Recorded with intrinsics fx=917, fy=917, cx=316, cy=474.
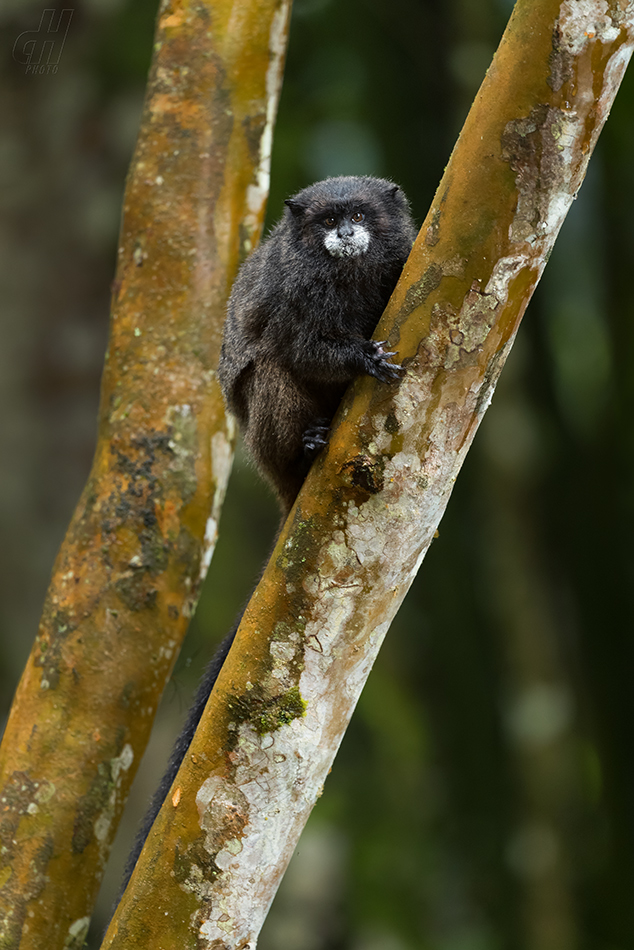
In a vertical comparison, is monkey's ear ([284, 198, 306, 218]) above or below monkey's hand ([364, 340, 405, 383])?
above

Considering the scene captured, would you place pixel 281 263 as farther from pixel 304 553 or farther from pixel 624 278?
pixel 624 278

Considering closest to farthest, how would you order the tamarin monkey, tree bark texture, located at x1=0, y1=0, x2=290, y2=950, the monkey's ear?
the tamarin monkey, the monkey's ear, tree bark texture, located at x1=0, y1=0, x2=290, y2=950

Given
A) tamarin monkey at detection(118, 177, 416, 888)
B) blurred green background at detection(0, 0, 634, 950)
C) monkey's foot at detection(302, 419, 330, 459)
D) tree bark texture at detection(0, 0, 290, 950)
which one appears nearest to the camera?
monkey's foot at detection(302, 419, 330, 459)

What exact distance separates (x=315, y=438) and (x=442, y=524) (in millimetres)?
3190

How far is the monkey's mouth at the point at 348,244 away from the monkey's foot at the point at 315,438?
52 centimetres

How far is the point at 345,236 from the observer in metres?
2.71

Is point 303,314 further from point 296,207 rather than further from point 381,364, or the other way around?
point 381,364

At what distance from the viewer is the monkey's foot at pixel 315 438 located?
2379 mm

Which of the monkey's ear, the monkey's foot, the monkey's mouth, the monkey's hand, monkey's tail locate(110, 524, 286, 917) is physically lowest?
monkey's tail locate(110, 524, 286, 917)

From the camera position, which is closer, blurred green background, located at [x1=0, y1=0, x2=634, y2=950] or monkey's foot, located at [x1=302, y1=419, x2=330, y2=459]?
monkey's foot, located at [x1=302, y1=419, x2=330, y2=459]

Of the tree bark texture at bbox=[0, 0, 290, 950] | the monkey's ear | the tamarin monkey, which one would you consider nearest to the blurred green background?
the tree bark texture at bbox=[0, 0, 290, 950]

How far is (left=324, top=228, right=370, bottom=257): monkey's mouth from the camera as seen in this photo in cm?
270

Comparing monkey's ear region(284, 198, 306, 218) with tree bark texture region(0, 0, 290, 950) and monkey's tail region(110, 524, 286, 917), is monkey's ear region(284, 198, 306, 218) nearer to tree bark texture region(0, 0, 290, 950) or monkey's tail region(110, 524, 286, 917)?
tree bark texture region(0, 0, 290, 950)

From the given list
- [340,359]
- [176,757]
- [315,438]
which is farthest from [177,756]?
[340,359]
